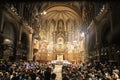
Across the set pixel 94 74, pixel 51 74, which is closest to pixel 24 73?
pixel 51 74

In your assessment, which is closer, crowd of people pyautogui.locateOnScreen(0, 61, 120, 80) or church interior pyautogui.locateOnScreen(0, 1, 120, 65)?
crowd of people pyautogui.locateOnScreen(0, 61, 120, 80)

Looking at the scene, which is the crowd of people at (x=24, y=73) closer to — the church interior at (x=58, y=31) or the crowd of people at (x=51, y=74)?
the crowd of people at (x=51, y=74)

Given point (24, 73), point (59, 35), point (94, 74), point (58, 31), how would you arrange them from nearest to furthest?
point (24, 73) < point (94, 74) < point (58, 31) < point (59, 35)

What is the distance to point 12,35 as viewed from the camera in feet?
69.7

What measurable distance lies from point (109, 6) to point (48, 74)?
32.8 feet

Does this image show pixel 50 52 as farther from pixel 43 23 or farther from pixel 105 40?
pixel 105 40

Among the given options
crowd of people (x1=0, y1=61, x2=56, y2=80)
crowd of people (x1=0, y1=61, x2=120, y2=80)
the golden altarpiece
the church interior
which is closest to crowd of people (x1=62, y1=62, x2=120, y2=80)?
crowd of people (x1=0, y1=61, x2=120, y2=80)

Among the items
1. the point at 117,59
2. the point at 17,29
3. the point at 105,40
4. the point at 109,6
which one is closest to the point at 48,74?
the point at 117,59

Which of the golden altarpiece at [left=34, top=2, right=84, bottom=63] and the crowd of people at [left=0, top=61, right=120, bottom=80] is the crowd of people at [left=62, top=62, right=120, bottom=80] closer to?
the crowd of people at [left=0, top=61, right=120, bottom=80]

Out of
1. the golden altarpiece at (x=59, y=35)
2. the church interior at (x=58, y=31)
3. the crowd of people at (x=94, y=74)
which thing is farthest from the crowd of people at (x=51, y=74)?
the golden altarpiece at (x=59, y=35)

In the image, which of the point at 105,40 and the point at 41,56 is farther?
the point at 41,56

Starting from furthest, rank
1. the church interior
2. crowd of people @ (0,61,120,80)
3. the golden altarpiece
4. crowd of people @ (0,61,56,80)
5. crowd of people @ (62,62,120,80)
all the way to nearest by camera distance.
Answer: the golden altarpiece, the church interior, crowd of people @ (62,62,120,80), crowd of people @ (0,61,120,80), crowd of people @ (0,61,56,80)

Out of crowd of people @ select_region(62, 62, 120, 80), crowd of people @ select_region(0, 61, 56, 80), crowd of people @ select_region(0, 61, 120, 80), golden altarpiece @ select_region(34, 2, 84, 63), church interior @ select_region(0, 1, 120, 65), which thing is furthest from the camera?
golden altarpiece @ select_region(34, 2, 84, 63)

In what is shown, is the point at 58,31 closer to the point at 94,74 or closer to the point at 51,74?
the point at 51,74
